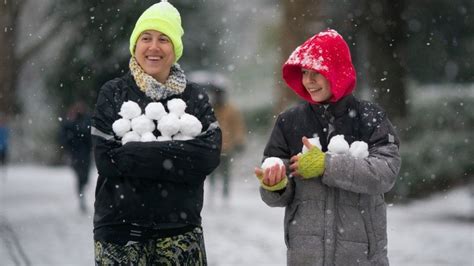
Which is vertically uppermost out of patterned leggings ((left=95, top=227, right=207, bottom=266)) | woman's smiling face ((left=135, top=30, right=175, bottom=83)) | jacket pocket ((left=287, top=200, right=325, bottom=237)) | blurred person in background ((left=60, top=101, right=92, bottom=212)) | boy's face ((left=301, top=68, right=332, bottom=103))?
blurred person in background ((left=60, top=101, right=92, bottom=212))

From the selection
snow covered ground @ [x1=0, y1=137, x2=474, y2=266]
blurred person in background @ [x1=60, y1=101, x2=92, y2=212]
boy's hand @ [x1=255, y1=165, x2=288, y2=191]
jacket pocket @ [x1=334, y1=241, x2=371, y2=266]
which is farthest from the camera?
blurred person in background @ [x1=60, y1=101, x2=92, y2=212]

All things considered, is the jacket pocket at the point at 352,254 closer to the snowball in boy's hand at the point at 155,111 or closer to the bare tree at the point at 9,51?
the snowball in boy's hand at the point at 155,111

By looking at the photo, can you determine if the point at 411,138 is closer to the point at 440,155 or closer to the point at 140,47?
the point at 440,155

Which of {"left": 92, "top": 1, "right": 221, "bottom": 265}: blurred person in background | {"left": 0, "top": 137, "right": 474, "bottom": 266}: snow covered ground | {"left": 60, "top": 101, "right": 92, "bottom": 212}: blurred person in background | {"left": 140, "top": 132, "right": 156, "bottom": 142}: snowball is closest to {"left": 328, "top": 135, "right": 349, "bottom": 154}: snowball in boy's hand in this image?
{"left": 92, "top": 1, "right": 221, "bottom": 265}: blurred person in background

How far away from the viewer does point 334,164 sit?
361 cm

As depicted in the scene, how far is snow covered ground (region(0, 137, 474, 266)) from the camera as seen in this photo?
26.9 feet

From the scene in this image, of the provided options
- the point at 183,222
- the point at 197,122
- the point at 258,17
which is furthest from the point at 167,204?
the point at 258,17

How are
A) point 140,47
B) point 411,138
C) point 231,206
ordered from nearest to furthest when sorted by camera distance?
point 140,47 → point 231,206 → point 411,138

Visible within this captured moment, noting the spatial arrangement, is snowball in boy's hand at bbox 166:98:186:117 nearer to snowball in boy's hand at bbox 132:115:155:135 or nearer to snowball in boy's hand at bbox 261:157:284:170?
snowball in boy's hand at bbox 132:115:155:135

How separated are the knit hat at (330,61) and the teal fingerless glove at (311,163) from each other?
13.1 inches

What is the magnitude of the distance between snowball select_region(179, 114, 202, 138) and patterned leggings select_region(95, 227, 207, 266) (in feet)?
1.47

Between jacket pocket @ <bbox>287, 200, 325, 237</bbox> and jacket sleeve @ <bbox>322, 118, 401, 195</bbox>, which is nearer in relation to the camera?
jacket sleeve @ <bbox>322, 118, 401, 195</bbox>

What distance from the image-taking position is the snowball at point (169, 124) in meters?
3.73

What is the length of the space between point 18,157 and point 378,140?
82.7 ft
